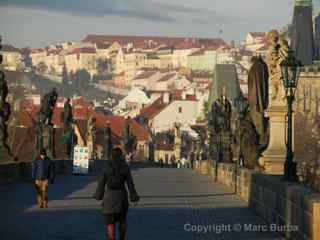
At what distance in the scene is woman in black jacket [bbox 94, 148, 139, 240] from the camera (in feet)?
51.3

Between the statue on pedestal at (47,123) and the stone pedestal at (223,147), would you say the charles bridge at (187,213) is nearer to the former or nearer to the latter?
the statue on pedestal at (47,123)

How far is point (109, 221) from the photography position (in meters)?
15.6

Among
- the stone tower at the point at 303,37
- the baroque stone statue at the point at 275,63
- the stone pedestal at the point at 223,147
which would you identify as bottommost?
the stone pedestal at the point at 223,147

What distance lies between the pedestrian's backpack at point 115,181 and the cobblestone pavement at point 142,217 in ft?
8.04

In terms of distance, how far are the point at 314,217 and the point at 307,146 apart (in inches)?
3062

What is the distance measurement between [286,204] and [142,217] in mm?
5041

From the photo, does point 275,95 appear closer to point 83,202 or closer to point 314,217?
point 83,202

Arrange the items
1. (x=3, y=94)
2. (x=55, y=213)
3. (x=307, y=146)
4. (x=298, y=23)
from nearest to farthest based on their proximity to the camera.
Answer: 1. (x=55, y=213)
2. (x=3, y=94)
3. (x=307, y=146)
4. (x=298, y=23)

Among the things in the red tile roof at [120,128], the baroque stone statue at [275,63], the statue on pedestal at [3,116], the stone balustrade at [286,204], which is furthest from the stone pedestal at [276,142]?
the red tile roof at [120,128]

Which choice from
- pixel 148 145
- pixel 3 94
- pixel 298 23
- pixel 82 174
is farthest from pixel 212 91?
pixel 3 94

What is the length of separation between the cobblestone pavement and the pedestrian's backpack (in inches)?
96.4

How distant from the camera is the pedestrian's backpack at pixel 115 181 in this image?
51.8ft

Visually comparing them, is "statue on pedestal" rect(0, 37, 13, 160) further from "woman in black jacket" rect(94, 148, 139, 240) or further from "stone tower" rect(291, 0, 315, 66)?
"stone tower" rect(291, 0, 315, 66)

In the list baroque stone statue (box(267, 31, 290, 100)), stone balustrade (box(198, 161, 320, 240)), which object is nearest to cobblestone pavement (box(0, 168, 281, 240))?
stone balustrade (box(198, 161, 320, 240))
